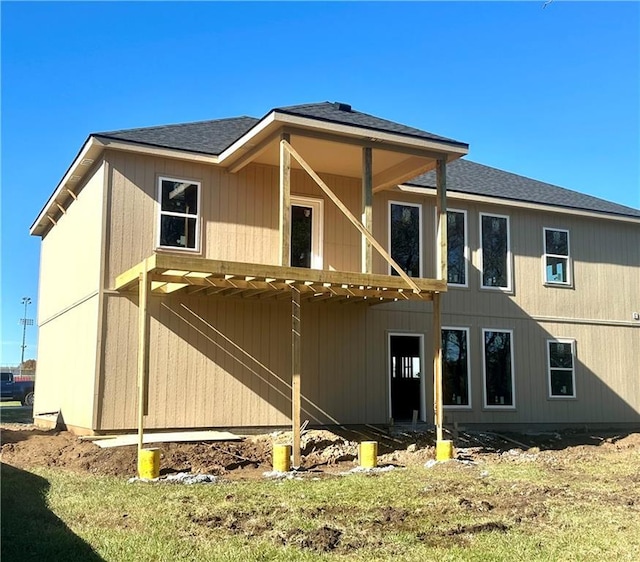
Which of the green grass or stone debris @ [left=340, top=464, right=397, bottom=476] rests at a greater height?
the green grass

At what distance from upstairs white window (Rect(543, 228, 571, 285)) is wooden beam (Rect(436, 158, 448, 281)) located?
5855 mm

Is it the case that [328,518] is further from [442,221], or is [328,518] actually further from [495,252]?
[495,252]

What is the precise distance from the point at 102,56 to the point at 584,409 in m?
14.5

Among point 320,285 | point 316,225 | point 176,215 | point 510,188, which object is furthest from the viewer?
point 510,188

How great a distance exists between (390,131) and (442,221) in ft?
6.76

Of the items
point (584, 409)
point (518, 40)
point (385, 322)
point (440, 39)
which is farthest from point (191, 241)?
point (584, 409)

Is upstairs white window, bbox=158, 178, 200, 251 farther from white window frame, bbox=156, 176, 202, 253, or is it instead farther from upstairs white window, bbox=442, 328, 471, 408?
upstairs white window, bbox=442, 328, 471, 408

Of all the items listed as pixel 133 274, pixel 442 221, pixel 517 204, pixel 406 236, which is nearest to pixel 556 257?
pixel 517 204

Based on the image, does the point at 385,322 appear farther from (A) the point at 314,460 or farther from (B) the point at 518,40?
(B) the point at 518,40

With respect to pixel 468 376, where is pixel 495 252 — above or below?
above

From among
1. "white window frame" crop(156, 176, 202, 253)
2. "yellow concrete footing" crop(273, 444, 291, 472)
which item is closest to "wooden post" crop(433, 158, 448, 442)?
"yellow concrete footing" crop(273, 444, 291, 472)

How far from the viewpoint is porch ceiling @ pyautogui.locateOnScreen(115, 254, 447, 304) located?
36.4 feet

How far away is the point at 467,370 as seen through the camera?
17141 mm

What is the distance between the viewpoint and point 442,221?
1386 cm
